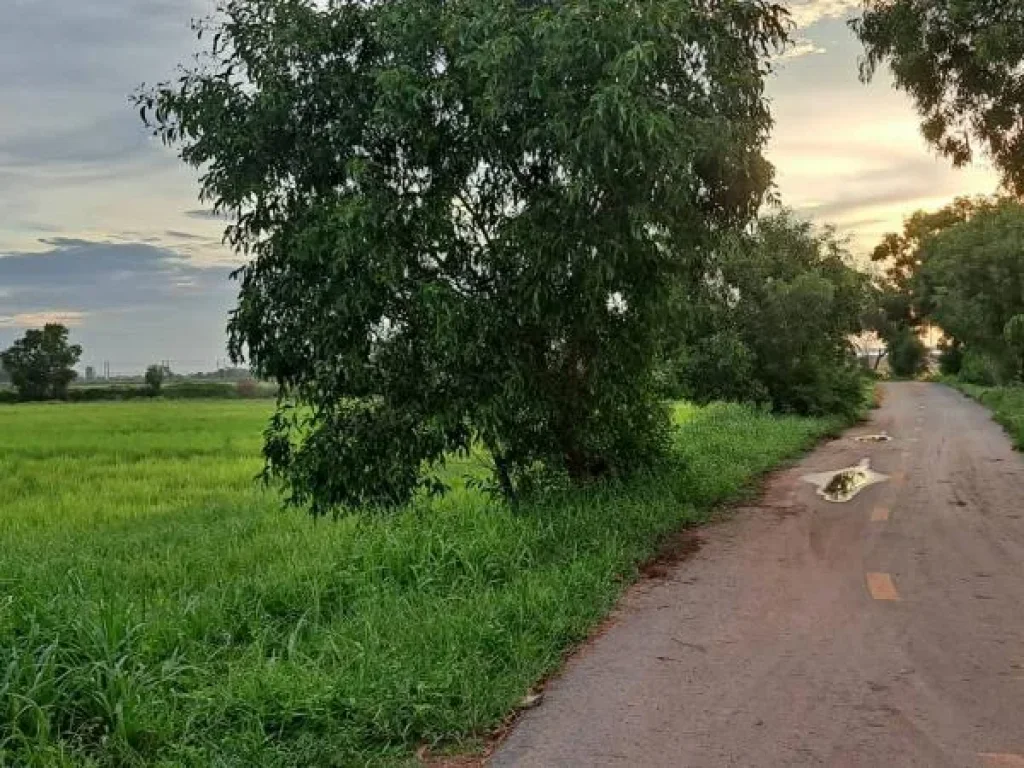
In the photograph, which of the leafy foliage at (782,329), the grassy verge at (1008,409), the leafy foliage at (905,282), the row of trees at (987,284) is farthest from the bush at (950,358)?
the leafy foliage at (782,329)

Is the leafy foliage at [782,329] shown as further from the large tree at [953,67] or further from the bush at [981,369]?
the bush at [981,369]

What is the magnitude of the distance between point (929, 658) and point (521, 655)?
7.52ft

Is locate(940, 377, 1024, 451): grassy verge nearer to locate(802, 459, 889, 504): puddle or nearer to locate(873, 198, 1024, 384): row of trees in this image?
locate(873, 198, 1024, 384): row of trees

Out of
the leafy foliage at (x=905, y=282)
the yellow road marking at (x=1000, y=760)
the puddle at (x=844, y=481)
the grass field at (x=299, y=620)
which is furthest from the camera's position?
the leafy foliage at (x=905, y=282)

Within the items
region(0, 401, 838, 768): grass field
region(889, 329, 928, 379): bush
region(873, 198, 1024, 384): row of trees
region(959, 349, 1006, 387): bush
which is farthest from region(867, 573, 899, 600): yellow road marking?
region(889, 329, 928, 379): bush

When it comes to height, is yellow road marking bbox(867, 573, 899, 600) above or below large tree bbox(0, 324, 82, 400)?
below

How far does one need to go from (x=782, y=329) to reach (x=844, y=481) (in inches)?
481

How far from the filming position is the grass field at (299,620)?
4125 millimetres

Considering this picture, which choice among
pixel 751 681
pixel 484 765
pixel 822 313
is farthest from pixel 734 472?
pixel 822 313

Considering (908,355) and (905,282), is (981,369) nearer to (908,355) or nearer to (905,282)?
(905,282)

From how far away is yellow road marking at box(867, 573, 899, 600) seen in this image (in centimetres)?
689

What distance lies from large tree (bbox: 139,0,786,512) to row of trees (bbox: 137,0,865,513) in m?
0.03

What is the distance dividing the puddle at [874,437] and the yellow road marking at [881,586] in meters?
14.4

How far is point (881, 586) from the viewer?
720 centimetres
